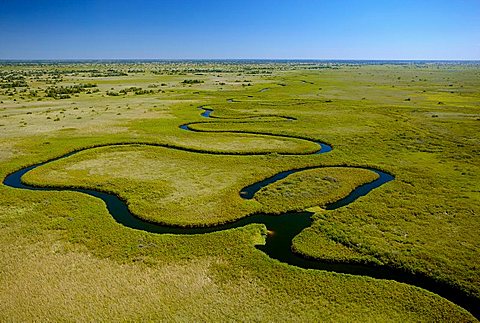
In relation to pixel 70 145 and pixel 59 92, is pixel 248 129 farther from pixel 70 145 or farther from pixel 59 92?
pixel 59 92

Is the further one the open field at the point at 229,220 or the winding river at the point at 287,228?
the winding river at the point at 287,228

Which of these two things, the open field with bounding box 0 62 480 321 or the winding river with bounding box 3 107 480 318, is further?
the winding river with bounding box 3 107 480 318

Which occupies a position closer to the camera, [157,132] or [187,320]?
[187,320]

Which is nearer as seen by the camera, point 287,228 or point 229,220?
point 287,228

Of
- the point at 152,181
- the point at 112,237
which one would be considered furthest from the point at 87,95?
the point at 112,237

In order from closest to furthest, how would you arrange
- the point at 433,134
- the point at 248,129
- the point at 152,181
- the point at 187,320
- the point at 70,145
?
the point at 187,320 → the point at 152,181 → the point at 70,145 → the point at 433,134 → the point at 248,129

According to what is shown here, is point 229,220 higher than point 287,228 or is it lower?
higher

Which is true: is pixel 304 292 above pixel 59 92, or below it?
below

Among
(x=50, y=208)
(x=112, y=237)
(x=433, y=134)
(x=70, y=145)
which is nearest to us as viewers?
(x=112, y=237)
